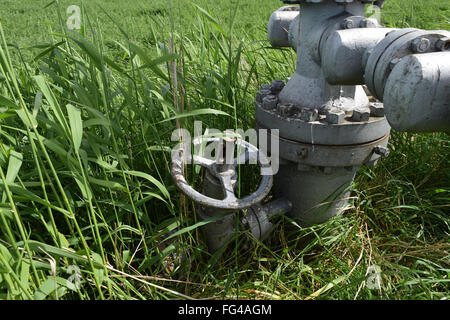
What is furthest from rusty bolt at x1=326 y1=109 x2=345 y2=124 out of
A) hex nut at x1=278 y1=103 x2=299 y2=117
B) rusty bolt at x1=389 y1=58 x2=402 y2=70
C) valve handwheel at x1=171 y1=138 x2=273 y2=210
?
rusty bolt at x1=389 y1=58 x2=402 y2=70

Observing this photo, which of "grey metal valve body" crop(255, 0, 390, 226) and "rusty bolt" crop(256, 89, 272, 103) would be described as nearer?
"grey metal valve body" crop(255, 0, 390, 226)

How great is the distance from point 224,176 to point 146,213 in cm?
28

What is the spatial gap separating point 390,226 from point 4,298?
131cm

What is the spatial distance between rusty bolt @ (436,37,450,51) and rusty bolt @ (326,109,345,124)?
0.38 meters

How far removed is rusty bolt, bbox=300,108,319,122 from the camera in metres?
1.24

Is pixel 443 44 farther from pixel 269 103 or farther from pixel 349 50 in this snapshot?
pixel 269 103

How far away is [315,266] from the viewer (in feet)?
4.46

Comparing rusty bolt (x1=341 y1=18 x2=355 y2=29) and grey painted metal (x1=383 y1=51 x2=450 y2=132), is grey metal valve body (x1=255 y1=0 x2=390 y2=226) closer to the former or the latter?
rusty bolt (x1=341 y1=18 x2=355 y2=29)

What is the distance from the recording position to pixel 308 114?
1.24 meters

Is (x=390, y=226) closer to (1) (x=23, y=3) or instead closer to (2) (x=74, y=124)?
(2) (x=74, y=124)

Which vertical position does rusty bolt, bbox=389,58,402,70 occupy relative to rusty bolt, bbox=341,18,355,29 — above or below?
below

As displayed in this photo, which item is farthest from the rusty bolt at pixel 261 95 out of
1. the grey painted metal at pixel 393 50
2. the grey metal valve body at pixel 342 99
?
the grey painted metal at pixel 393 50

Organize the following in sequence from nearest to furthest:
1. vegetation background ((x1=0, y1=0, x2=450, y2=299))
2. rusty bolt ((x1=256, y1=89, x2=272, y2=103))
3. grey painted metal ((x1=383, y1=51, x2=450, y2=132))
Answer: grey painted metal ((x1=383, y1=51, x2=450, y2=132)) < vegetation background ((x1=0, y1=0, x2=450, y2=299)) < rusty bolt ((x1=256, y1=89, x2=272, y2=103))

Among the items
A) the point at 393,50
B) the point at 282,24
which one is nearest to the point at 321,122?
the point at 393,50
